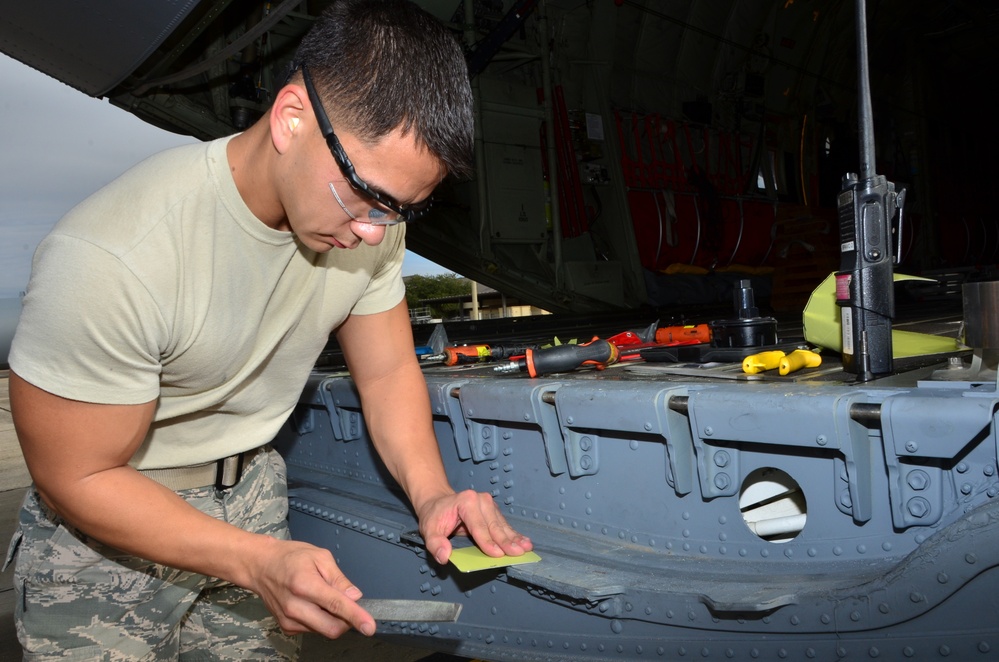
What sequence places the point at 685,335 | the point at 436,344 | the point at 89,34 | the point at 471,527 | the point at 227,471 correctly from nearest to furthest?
1. the point at 471,527
2. the point at 227,471
3. the point at 685,335
4. the point at 436,344
5. the point at 89,34

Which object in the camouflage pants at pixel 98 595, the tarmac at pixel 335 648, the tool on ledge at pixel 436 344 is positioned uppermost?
the tool on ledge at pixel 436 344

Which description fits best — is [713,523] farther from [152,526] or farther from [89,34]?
[89,34]

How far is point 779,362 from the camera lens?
1.80m

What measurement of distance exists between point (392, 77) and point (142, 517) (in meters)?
0.87

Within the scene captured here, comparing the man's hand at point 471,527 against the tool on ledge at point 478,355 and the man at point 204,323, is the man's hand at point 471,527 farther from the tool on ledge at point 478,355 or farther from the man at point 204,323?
the tool on ledge at point 478,355

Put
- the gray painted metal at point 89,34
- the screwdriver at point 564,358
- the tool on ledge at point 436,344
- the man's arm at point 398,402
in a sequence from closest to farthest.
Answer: the man's arm at point 398,402, the screwdriver at point 564,358, the tool on ledge at point 436,344, the gray painted metal at point 89,34

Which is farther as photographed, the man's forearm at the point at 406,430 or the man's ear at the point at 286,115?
the man's forearm at the point at 406,430

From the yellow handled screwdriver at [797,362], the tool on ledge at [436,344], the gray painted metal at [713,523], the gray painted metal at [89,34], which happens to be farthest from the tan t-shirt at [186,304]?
the gray painted metal at [89,34]

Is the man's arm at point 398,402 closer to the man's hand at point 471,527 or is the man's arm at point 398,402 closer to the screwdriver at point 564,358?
the man's hand at point 471,527

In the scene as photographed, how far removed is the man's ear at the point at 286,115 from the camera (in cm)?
127

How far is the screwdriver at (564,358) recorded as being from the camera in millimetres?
2074

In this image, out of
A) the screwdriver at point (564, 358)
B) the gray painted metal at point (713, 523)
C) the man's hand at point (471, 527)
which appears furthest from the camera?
the screwdriver at point (564, 358)

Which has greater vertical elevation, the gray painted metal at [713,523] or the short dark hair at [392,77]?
the short dark hair at [392,77]

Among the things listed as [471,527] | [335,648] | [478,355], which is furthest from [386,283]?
[335,648]
